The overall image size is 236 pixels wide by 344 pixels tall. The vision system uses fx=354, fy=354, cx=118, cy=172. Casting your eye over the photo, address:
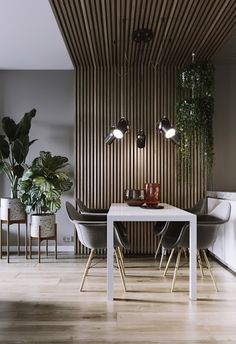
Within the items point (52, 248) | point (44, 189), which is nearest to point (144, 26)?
point (44, 189)

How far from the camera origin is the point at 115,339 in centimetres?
254

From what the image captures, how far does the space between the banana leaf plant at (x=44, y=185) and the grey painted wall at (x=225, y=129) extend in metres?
2.46

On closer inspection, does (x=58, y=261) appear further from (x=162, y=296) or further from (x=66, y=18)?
(x=66, y=18)

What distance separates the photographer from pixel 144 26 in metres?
4.22

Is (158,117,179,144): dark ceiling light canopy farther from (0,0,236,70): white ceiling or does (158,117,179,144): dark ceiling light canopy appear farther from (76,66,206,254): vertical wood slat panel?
(0,0,236,70): white ceiling

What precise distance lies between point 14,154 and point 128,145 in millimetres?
1733

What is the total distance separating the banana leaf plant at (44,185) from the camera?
5.03m

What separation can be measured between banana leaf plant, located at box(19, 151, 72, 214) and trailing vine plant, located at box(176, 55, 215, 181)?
1.85m

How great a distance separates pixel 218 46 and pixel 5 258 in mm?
4319

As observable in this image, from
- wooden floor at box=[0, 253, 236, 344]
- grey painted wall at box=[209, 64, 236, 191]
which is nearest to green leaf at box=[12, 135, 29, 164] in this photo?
wooden floor at box=[0, 253, 236, 344]

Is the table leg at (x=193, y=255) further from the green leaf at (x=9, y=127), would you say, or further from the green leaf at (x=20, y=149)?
the green leaf at (x=9, y=127)

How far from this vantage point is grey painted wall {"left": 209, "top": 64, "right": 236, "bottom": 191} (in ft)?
18.8

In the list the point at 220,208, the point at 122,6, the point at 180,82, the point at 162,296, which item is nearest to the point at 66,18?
the point at 122,6

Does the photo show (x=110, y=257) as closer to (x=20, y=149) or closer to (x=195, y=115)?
(x=20, y=149)
